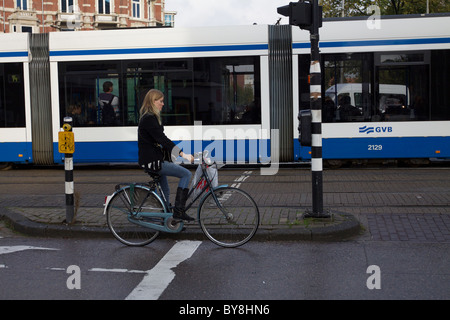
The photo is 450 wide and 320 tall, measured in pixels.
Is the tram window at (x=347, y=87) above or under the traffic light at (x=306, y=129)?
above

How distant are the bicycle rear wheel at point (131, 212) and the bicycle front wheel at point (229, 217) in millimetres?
519

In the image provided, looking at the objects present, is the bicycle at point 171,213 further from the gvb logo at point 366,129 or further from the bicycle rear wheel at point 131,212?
the gvb logo at point 366,129

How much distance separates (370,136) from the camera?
13.4 meters

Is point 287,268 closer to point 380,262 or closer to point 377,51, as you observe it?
point 380,262

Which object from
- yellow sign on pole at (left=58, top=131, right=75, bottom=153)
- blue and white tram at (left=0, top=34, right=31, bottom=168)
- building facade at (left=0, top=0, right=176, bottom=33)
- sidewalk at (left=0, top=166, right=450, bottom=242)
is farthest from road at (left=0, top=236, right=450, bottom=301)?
A: building facade at (left=0, top=0, right=176, bottom=33)

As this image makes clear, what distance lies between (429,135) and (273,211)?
6.65 metres

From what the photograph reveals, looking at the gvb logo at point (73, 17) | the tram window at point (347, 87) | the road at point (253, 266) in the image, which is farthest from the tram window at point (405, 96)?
the gvb logo at point (73, 17)

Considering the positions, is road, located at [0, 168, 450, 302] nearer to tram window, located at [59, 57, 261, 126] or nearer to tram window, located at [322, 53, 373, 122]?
tram window, located at [322, 53, 373, 122]

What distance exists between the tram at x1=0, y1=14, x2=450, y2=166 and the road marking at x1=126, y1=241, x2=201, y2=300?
7286mm

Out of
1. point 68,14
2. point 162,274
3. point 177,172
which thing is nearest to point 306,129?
point 177,172

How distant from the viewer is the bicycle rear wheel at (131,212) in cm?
663

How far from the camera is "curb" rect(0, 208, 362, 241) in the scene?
6.69m

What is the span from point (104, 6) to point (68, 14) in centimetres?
383
